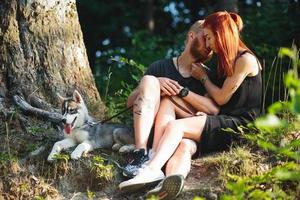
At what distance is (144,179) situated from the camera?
489 cm

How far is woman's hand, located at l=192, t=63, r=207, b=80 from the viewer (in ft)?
18.4

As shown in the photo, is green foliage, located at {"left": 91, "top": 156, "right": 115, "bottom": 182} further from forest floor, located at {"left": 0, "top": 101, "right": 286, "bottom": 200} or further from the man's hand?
the man's hand

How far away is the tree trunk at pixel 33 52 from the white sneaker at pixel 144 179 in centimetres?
175

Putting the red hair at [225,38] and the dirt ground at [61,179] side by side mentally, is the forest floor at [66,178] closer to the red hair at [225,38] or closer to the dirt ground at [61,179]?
the dirt ground at [61,179]

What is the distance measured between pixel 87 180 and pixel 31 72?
1551 millimetres

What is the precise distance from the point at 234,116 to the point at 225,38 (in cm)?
71

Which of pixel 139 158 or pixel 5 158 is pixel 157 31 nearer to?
pixel 5 158

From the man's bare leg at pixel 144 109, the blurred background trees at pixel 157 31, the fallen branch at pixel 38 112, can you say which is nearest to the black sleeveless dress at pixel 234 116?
the man's bare leg at pixel 144 109

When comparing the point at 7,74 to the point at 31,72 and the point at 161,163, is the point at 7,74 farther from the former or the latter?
the point at 161,163

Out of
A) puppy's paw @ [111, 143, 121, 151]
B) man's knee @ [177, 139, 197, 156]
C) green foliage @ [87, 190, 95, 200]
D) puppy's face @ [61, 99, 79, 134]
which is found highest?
puppy's face @ [61, 99, 79, 134]

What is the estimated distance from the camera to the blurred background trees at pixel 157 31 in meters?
8.95

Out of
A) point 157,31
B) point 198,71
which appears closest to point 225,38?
point 198,71

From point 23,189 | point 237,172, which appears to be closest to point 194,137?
point 237,172

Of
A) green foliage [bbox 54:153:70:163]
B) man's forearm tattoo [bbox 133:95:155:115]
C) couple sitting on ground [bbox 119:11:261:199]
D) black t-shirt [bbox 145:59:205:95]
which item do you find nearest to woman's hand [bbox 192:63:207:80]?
couple sitting on ground [bbox 119:11:261:199]
